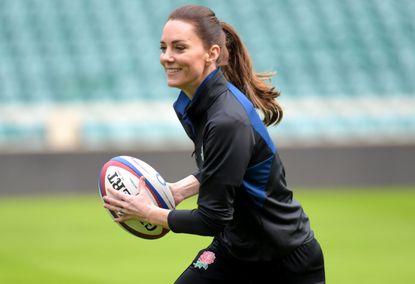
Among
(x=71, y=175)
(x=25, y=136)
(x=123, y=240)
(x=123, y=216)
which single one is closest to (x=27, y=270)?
(x=123, y=240)

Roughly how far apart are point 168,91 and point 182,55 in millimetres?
12698

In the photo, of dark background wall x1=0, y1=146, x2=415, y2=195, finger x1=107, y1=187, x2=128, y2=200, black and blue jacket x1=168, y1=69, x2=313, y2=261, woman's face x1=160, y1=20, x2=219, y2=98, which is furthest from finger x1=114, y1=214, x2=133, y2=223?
dark background wall x1=0, y1=146, x2=415, y2=195

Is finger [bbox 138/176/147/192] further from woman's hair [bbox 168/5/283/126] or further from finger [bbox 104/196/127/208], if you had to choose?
woman's hair [bbox 168/5/283/126]

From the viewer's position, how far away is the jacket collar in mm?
4379

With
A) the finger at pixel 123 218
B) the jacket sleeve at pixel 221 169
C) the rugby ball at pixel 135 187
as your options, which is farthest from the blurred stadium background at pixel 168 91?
the jacket sleeve at pixel 221 169

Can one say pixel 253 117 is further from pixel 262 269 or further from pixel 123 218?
pixel 123 218

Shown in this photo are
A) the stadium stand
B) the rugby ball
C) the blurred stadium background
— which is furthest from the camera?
the stadium stand

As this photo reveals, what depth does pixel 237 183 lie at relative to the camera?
4234 millimetres

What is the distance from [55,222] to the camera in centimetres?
1152

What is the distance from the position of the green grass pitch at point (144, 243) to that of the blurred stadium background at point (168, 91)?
0.95ft

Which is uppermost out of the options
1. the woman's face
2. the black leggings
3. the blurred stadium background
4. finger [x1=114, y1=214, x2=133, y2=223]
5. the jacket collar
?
the blurred stadium background

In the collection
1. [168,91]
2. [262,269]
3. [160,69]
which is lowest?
[262,269]

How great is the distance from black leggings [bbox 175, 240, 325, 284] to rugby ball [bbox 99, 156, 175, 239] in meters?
0.36

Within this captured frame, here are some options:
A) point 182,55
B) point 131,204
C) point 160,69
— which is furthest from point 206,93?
point 160,69
